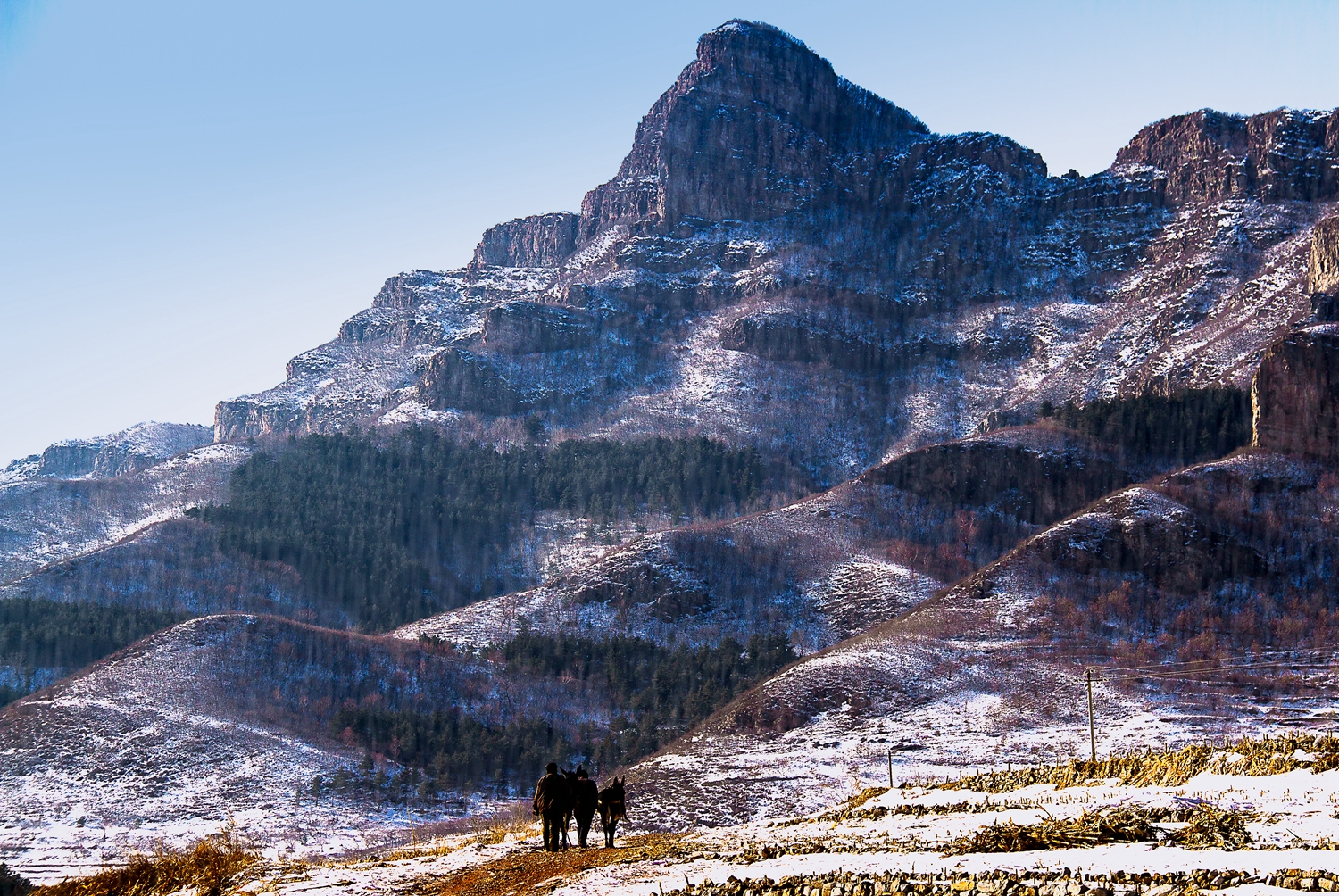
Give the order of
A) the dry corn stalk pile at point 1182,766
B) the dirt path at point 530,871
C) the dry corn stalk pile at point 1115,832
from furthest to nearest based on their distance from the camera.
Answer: the dry corn stalk pile at point 1182,766 < the dirt path at point 530,871 < the dry corn stalk pile at point 1115,832

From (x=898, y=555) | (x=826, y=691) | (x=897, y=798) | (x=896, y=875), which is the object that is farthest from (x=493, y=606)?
(x=896, y=875)

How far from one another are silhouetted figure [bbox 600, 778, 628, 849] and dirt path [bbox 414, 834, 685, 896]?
355cm

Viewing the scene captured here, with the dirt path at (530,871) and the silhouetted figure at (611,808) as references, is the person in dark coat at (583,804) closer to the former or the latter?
the silhouetted figure at (611,808)

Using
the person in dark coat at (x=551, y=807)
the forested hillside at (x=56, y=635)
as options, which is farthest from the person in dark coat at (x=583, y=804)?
the forested hillside at (x=56, y=635)

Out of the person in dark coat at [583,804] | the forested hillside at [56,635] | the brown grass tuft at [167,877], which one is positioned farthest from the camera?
the forested hillside at [56,635]

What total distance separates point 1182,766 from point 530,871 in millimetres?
13929

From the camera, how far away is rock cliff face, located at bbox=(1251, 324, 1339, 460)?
538ft

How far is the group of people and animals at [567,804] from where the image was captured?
91.2ft

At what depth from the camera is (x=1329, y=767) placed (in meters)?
22.6

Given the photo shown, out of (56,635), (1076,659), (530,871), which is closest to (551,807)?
(530,871)

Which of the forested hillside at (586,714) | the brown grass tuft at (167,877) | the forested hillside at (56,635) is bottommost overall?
the forested hillside at (586,714)

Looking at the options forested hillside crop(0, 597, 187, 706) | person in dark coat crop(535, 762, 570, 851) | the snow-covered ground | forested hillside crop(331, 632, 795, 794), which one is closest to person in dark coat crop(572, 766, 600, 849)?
person in dark coat crop(535, 762, 570, 851)

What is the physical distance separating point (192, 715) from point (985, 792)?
108098mm

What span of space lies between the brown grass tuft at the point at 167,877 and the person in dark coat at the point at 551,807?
630cm
